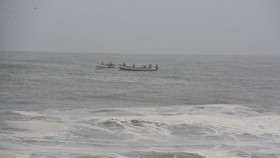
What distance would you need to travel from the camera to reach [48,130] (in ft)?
57.8

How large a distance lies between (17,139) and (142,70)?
2066 inches

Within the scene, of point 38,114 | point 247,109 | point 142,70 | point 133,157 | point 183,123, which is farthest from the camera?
point 142,70

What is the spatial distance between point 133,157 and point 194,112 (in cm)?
1145

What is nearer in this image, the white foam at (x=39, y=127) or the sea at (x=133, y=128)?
the sea at (x=133, y=128)

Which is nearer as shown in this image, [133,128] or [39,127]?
[39,127]

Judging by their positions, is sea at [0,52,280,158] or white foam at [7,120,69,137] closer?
sea at [0,52,280,158]

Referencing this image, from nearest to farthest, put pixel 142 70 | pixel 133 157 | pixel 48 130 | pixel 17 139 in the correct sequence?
pixel 133 157 < pixel 17 139 < pixel 48 130 < pixel 142 70

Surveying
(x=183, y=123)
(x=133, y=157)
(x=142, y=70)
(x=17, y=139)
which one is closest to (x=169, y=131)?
(x=183, y=123)

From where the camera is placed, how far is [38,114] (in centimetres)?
2206

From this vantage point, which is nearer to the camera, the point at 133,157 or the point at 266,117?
the point at 133,157

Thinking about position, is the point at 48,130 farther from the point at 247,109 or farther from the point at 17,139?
the point at 247,109

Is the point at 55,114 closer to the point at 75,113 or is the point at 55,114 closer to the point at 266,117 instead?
the point at 75,113

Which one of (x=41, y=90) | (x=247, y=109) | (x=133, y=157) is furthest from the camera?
(x=41, y=90)

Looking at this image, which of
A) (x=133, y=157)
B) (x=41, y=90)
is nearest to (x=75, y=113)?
(x=133, y=157)
